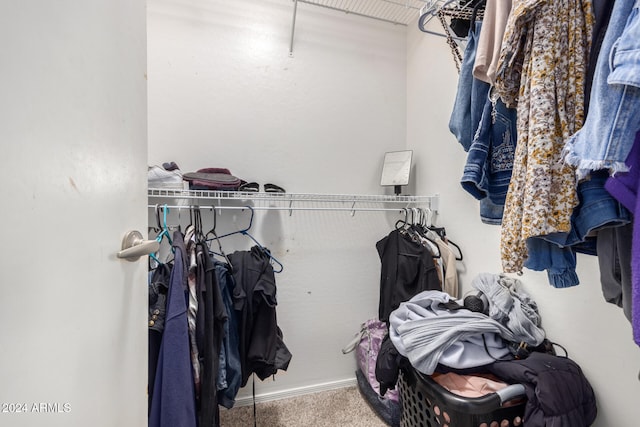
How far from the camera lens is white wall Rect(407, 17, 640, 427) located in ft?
2.97

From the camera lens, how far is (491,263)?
1.36 metres

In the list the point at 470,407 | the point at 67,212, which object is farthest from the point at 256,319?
the point at 67,212

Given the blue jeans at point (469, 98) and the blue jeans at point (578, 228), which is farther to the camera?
the blue jeans at point (469, 98)

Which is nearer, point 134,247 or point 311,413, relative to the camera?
point 134,247

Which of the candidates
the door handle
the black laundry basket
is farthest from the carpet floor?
the door handle

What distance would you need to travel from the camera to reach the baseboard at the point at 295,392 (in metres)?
1.67

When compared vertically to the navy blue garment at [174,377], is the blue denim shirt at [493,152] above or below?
above

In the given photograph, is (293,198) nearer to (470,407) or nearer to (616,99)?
(470,407)

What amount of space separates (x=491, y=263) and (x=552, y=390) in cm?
62

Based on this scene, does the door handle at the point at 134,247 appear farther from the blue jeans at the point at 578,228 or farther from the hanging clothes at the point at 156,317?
the blue jeans at the point at 578,228

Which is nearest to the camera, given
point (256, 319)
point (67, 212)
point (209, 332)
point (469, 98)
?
point (67, 212)

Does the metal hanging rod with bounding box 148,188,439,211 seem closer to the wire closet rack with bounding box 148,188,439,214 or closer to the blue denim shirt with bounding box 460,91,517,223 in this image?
the wire closet rack with bounding box 148,188,439,214

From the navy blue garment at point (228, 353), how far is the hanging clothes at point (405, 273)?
77 centimetres

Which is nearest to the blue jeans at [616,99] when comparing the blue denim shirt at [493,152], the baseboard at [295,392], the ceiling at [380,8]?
the blue denim shirt at [493,152]
